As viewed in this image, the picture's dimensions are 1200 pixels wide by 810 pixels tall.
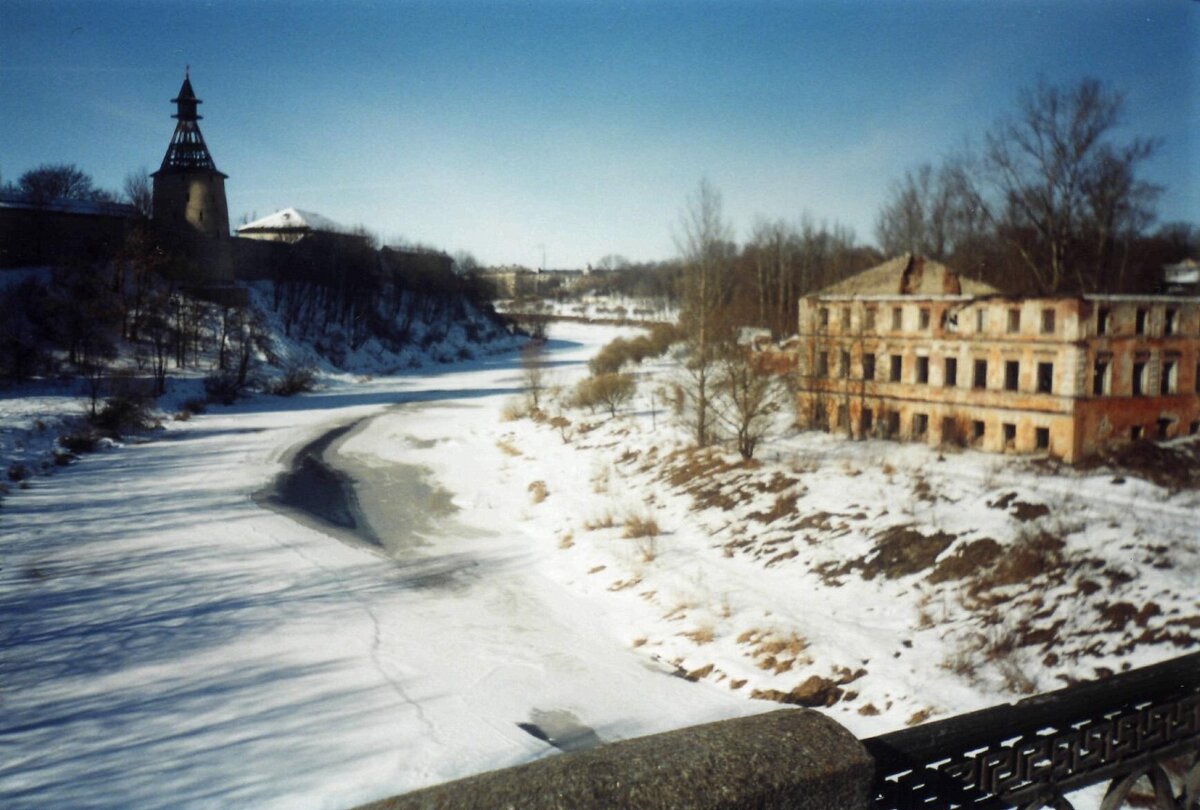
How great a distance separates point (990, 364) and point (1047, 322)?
4.08 meters

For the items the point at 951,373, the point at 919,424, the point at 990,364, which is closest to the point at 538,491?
the point at 919,424

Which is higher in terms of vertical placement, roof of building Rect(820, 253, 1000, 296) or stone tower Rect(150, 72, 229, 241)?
stone tower Rect(150, 72, 229, 241)

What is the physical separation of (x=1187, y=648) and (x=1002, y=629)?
3.34m

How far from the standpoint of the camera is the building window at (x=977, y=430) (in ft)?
48.1

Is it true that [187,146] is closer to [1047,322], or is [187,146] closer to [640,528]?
[640,528]

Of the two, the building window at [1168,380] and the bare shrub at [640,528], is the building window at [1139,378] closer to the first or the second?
the building window at [1168,380]

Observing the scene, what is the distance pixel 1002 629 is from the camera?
8.17 m

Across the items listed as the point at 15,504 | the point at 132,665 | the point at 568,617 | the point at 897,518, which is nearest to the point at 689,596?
the point at 568,617

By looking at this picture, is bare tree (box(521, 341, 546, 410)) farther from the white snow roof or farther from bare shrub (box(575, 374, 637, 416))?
the white snow roof

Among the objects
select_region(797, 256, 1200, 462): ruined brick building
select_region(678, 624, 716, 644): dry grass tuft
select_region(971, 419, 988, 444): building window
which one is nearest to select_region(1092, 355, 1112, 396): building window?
select_region(797, 256, 1200, 462): ruined brick building

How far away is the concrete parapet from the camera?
4.56 ft

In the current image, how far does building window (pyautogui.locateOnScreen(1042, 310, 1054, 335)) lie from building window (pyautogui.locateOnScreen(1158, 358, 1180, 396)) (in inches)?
133

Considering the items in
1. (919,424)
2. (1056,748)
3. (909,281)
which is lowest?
(919,424)

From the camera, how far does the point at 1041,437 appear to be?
12.8 meters
